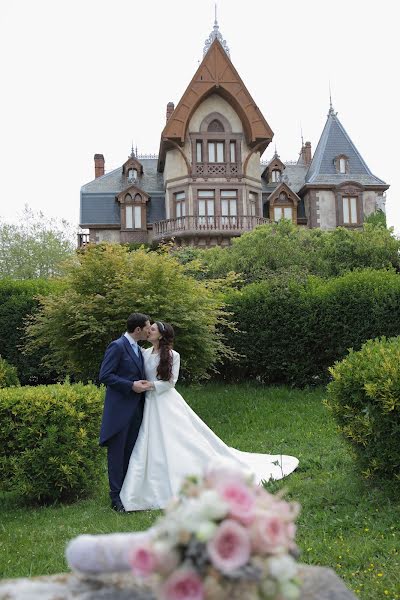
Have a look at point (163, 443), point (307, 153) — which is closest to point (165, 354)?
point (163, 443)

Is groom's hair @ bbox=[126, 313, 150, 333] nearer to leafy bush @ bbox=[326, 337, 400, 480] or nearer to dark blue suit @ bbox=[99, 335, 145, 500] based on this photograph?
dark blue suit @ bbox=[99, 335, 145, 500]

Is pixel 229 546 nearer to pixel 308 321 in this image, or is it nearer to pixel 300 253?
pixel 308 321

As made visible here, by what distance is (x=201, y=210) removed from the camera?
33.4m

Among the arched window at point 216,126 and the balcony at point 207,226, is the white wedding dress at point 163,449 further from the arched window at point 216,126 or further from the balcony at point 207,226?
the arched window at point 216,126

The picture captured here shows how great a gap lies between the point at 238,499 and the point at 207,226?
31.1 m

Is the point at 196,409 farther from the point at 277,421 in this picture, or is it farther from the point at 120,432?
the point at 120,432

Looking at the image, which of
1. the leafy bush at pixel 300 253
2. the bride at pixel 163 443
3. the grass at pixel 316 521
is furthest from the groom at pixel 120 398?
the leafy bush at pixel 300 253

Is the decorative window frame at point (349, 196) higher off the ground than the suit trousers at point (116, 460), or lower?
higher

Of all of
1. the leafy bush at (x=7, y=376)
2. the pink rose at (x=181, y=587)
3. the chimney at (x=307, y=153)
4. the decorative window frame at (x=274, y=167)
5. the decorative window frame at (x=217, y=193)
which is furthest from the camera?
the chimney at (x=307, y=153)

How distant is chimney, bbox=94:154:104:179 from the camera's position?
4019 cm

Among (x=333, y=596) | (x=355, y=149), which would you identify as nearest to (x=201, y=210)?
(x=355, y=149)

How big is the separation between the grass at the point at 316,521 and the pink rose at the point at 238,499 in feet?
9.98

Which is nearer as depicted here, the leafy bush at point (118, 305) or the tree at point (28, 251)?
the leafy bush at point (118, 305)

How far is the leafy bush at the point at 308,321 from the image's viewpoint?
14359 millimetres
